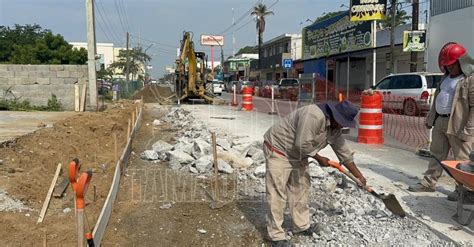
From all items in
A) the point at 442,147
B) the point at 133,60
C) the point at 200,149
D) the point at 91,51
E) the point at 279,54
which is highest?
the point at 133,60

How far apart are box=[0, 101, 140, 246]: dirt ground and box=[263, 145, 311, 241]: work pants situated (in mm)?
2105

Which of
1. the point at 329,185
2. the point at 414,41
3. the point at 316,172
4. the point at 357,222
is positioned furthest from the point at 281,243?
the point at 414,41

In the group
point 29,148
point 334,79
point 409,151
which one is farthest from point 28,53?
point 409,151

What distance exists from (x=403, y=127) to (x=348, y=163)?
9.62m

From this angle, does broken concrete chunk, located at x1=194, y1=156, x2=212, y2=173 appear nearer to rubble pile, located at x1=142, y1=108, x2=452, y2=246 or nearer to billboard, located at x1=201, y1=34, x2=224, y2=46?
rubble pile, located at x1=142, y1=108, x2=452, y2=246

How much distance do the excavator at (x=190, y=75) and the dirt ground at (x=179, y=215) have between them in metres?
17.4

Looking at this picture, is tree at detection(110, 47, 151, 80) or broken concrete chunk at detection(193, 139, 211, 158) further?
tree at detection(110, 47, 151, 80)

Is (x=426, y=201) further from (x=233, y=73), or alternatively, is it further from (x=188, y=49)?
(x=233, y=73)

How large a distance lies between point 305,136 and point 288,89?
29.6 m

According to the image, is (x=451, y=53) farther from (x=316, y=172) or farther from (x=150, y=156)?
(x=150, y=156)

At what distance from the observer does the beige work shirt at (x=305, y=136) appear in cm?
420

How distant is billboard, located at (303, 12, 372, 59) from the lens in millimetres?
31459

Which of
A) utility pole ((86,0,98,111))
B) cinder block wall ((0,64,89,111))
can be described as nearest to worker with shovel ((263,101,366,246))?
utility pole ((86,0,98,111))

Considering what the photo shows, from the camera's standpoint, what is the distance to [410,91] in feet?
57.0
